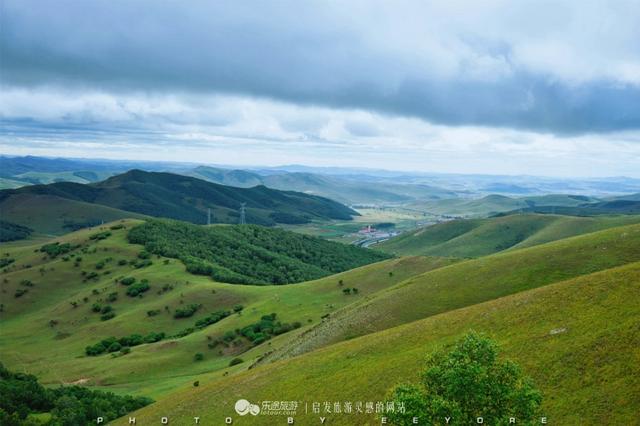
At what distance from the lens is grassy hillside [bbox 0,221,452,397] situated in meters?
96.1

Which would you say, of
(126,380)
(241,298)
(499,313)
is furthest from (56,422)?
(241,298)

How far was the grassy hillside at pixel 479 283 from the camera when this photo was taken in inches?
2778

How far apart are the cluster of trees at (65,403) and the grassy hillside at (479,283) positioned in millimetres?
22686

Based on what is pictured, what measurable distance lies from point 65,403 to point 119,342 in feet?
203

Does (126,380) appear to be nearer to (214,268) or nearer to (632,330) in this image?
(632,330)

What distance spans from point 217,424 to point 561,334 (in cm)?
3364

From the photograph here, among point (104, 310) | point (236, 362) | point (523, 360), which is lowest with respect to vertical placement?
point (104, 310)

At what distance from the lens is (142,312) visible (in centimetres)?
14188

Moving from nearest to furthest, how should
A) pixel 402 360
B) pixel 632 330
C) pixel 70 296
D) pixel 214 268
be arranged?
pixel 632 330 → pixel 402 360 → pixel 70 296 → pixel 214 268

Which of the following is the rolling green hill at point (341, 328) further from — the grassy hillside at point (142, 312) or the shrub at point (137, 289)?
the grassy hillside at point (142, 312)

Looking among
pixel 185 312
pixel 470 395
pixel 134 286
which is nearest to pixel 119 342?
pixel 185 312

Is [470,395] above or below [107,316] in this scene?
above

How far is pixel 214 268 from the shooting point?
188 metres

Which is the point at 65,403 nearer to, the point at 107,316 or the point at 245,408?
the point at 245,408
